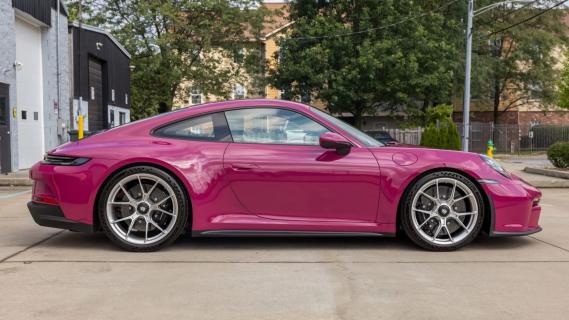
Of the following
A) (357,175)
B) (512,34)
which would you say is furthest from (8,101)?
(512,34)

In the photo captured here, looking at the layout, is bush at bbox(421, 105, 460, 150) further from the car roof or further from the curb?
the car roof

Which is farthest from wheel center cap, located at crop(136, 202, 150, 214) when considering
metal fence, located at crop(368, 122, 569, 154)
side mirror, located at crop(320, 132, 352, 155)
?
metal fence, located at crop(368, 122, 569, 154)

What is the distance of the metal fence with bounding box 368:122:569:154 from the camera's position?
34.1 m

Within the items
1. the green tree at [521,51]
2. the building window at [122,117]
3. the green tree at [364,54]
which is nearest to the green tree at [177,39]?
the building window at [122,117]

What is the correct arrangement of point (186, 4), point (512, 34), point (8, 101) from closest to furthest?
1. point (8, 101)
2. point (186, 4)
3. point (512, 34)

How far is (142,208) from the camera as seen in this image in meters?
4.74

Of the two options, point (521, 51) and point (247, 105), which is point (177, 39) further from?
point (247, 105)

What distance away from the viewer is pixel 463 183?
480cm

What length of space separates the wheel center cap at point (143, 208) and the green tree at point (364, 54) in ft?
74.9

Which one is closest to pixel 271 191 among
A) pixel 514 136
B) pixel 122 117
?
pixel 122 117

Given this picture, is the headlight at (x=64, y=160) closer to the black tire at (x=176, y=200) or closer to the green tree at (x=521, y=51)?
the black tire at (x=176, y=200)

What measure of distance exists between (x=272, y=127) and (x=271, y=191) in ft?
2.04
